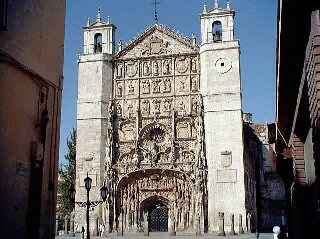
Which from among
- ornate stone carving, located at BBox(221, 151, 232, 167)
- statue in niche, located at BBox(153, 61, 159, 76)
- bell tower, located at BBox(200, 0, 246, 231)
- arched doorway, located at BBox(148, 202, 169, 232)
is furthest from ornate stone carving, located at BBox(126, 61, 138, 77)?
arched doorway, located at BBox(148, 202, 169, 232)

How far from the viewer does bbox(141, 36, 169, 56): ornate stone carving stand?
3394 cm

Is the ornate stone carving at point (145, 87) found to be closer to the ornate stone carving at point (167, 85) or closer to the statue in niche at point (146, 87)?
the statue in niche at point (146, 87)

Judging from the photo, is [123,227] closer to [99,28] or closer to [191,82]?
[191,82]

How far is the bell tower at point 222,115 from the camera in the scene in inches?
1164

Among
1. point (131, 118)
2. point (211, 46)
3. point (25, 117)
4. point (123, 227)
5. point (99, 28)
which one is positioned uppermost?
point (99, 28)

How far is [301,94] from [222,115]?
76.8 feet

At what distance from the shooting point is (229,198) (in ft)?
96.9

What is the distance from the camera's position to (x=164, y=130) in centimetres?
3244

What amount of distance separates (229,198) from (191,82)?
8.47 meters

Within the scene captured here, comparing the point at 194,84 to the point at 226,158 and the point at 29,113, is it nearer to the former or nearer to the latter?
the point at 226,158

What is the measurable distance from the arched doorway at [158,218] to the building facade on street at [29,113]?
2292 centimetres

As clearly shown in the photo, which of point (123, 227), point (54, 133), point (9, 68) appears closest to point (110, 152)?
point (123, 227)

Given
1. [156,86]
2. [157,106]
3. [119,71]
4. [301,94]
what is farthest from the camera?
[119,71]

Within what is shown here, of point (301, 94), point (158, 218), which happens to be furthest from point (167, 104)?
point (301, 94)
